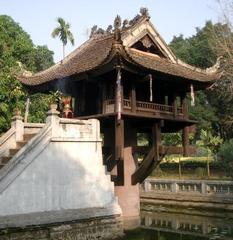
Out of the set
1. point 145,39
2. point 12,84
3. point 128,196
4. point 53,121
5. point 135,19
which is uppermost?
point 135,19

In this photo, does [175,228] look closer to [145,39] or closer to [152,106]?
[152,106]

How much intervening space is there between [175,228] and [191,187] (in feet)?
16.7

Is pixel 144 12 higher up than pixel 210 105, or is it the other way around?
pixel 210 105

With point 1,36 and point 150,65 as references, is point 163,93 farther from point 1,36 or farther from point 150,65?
point 1,36

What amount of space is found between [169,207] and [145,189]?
238 cm

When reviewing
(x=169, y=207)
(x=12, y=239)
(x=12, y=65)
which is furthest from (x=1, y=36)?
(x=12, y=239)

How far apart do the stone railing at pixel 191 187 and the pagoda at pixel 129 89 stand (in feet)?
12.9

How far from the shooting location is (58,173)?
37.5 feet

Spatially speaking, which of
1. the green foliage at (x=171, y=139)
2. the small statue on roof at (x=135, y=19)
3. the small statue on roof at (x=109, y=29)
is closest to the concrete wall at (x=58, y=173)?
the small statue on roof at (x=135, y=19)

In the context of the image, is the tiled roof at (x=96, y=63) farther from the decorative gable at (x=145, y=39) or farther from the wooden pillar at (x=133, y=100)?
the wooden pillar at (x=133, y=100)

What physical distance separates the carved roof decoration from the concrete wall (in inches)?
104

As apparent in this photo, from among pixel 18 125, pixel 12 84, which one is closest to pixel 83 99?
pixel 18 125

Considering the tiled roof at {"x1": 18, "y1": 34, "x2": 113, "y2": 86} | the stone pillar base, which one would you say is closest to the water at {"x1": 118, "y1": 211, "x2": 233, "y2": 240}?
the stone pillar base

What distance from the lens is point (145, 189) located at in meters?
22.5
